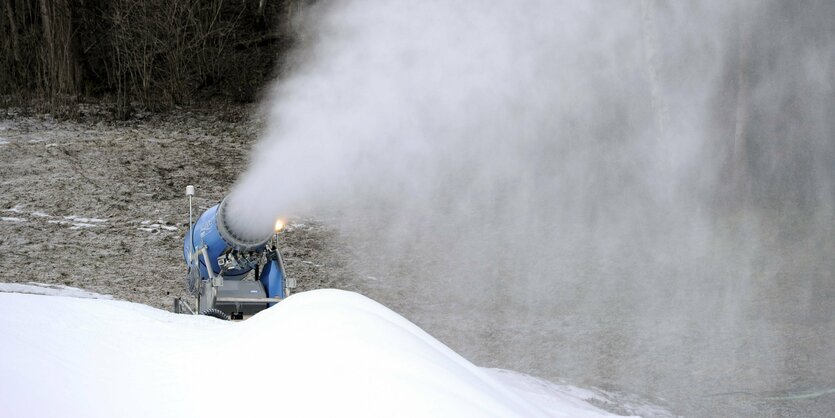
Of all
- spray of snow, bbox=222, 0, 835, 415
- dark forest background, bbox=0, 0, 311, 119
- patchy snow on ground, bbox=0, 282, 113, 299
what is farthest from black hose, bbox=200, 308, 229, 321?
dark forest background, bbox=0, 0, 311, 119

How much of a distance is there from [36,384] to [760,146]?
12550mm

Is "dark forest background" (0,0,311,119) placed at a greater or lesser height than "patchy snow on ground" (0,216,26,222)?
greater

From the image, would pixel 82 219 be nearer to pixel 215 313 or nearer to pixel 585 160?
pixel 215 313

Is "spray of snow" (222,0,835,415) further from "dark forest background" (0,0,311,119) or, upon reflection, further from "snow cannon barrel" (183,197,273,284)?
"dark forest background" (0,0,311,119)

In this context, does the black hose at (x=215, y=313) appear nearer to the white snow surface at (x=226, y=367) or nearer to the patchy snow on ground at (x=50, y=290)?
the white snow surface at (x=226, y=367)

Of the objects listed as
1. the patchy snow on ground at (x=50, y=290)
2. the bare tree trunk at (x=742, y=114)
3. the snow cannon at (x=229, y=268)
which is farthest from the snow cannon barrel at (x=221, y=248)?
the bare tree trunk at (x=742, y=114)

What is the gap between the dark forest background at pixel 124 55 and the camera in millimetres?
15555

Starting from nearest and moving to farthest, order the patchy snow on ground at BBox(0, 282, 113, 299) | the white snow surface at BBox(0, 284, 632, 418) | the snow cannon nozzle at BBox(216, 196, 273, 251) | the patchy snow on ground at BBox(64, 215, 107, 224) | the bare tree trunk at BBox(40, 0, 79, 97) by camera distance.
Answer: the white snow surface at BBox(0, 284, 632, 418) → the snow cannon nozzle at BBox(216, 196, 273, 251) → the patchy snow on ground at BBox(0, 282, 113, 299) → the patchy snow on ground at BBox(64, 215, 107, 224) → the bare tree trunk at BBox(40, 0, 79, 97)

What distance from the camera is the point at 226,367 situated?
2.63 metres

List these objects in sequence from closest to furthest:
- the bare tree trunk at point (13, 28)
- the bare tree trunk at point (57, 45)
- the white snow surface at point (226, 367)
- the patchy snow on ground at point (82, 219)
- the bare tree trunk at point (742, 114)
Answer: the white snow surface at point (226, 367), the patchy snow on ground at point (82, 219), the bare tree trunk at point (742, 114), the bare tree trunk at point (57, 45), the bare tree trunk at point (13, 28)

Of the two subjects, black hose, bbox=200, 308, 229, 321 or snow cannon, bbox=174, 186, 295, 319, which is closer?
black hose, bbox=200, 308, 229, 321

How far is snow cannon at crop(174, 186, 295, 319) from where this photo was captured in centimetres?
611

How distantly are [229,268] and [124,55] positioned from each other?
1108 cm

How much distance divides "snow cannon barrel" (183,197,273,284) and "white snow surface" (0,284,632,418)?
9.17 ft
